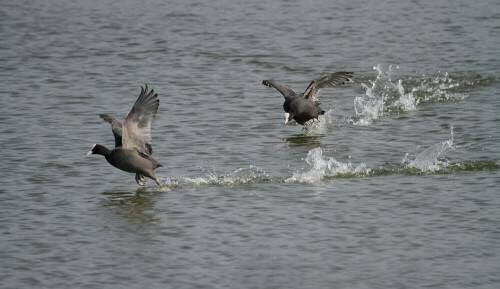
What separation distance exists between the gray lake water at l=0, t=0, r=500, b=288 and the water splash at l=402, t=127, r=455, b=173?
0.16 ft

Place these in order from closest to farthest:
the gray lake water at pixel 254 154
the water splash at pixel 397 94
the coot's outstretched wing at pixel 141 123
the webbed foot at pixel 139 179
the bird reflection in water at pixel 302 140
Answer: the gray lake water at pixel 254 154 → the coot's outstretched wing at pixel 141 123 → the webbed foot at pixel 139 179 → the bird reflection in water at pixel 302 140 → the water splash at pixel 397 94

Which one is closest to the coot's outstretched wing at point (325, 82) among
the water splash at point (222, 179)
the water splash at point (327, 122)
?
the water splash at point (327, 122)

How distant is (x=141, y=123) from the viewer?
9.74 metres

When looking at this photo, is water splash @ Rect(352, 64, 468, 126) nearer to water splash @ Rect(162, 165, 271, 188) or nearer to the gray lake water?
the gray lake water

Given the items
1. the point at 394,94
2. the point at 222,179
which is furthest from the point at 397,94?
the point at 222,179

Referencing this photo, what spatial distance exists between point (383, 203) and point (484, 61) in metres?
8.13

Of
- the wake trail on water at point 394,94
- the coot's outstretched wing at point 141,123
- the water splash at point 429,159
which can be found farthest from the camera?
the wake trail on water at point 394,94

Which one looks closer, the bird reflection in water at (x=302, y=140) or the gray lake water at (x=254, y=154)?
the gray lake water at (x=254, y=154)

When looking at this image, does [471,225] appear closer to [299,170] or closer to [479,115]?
[299,170]

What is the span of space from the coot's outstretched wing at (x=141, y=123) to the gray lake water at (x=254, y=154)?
520 mm

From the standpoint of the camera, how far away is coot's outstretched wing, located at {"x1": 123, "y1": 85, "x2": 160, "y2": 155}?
31.4 feet

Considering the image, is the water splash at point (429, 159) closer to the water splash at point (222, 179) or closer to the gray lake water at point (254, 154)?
the gray lake water at point (254, 154)

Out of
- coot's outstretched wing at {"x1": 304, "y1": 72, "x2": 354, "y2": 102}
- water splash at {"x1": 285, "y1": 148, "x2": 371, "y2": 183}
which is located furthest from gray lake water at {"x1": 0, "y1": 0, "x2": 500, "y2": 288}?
coot's outstretched wing at {"x1": 304, "y1": 72, "x2": 354, "y2": 102}

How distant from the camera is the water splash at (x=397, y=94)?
13.1m
